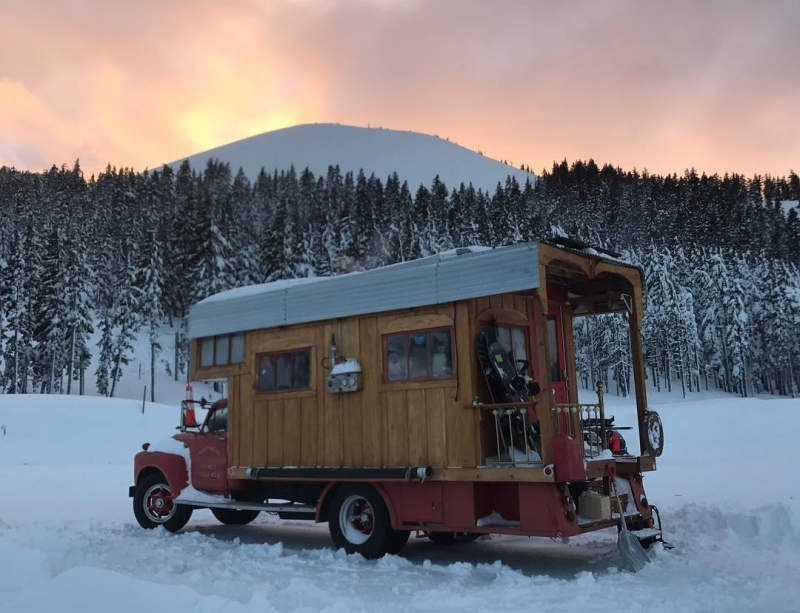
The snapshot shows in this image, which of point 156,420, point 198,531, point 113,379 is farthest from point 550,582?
point 113,379

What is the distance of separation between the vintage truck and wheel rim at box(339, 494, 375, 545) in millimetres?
21

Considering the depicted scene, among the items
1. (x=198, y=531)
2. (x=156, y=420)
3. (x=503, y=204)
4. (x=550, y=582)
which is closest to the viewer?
(x=550, y=582)

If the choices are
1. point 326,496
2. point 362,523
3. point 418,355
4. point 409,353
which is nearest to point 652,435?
point 418,355

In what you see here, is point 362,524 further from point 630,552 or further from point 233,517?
point 233,517

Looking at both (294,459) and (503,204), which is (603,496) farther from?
(503,204)

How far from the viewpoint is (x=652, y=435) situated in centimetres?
904

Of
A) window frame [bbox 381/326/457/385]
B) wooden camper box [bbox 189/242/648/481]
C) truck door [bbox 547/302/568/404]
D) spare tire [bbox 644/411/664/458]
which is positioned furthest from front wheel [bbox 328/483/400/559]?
spare tire [bbox 644/411/664/458]

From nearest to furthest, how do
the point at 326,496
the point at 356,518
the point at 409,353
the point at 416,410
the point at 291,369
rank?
the point at 416,410
the point at 409,353
the point at 356,518
the point at 326,496
the point at 291,369

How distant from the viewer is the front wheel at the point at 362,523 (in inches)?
341

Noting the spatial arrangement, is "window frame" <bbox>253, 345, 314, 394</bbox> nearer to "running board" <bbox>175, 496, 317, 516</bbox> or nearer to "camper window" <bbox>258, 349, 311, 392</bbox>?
"camper window" <bbox>258, 349, 311, 392</bbox>

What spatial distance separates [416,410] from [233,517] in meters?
5.11

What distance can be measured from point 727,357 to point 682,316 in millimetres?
5213

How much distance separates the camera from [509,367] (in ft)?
28.4

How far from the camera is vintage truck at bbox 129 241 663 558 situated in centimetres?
788
